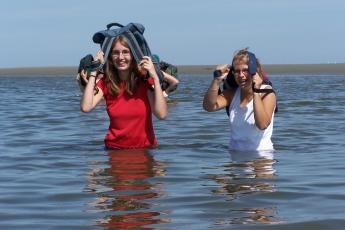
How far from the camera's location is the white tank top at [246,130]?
336 inches

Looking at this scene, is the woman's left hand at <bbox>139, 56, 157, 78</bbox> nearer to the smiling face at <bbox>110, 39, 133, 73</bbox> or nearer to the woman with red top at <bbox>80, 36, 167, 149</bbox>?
the woman with red top at <bbox>80, 36, 167, 149</bbox>

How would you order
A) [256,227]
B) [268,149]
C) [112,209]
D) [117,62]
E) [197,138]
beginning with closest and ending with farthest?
[256,227] < [112,209] < [117,62] < [268,149] < [197,138]

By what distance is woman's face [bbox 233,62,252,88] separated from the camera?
8.12 m

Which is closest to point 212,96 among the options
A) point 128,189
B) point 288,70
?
point 128,189

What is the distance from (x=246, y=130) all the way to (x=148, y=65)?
1.34 m

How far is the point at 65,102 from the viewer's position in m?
20.1

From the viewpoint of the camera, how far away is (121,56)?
8234 millimetres

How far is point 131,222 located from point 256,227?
0.89 m

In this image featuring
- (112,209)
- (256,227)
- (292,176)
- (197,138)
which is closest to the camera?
(256,227)

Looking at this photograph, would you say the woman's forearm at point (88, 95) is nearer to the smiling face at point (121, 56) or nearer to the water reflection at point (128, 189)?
the smiling face at point (121, 56)

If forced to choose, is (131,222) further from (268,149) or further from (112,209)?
(268,149)

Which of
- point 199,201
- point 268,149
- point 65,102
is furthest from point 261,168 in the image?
point 65,102

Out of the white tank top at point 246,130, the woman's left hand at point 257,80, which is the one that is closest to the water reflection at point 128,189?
the white tank top at point 246,130

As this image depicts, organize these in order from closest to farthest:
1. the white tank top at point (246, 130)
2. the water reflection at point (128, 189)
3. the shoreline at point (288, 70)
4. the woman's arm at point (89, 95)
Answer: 1. the water reflection at point (128, 189)
2. the woman's arm at point (89, 95)
3. the white tank top at point (246, 130)
4. the shoreline at point (288, 70)
